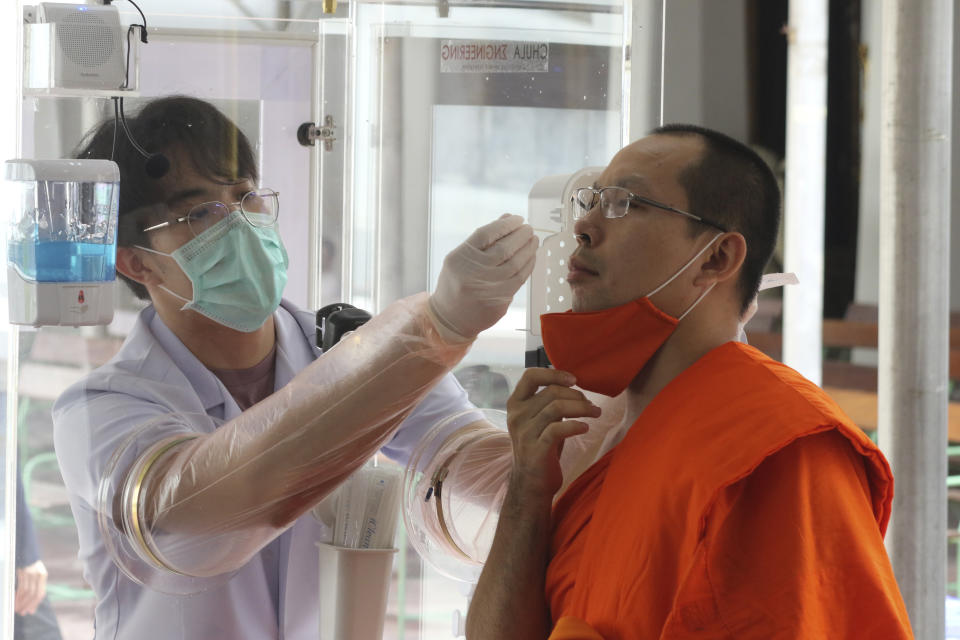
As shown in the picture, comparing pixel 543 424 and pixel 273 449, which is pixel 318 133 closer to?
pixel 273 449

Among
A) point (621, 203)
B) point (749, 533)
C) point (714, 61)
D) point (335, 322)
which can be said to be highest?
point (714, 61)

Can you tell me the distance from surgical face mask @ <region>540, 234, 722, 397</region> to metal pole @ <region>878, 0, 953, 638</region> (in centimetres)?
121

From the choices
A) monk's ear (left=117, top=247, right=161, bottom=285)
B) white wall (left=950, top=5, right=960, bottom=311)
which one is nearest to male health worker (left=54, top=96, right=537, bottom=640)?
monk's ear (left=117, top=247, right=161, bottom=285)

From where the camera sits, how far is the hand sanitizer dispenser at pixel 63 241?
1573 mm

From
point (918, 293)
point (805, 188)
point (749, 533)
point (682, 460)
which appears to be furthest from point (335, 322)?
point (805, 188)

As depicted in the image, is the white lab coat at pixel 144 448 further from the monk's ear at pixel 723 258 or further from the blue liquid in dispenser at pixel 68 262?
the monk's ear at pixel 723 258

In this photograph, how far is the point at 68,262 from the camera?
1.57m

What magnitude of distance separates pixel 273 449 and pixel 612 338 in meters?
0.53

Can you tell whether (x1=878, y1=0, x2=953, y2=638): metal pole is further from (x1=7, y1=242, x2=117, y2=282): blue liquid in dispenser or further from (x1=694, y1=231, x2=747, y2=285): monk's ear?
(x1=7, y1=242, x2=117, y2=282): blue liquid in dispenser

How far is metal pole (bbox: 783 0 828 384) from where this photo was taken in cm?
358

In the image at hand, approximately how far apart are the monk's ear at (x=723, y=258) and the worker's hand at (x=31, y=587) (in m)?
1.25

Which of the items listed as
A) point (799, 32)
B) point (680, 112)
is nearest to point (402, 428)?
point (680, 112)

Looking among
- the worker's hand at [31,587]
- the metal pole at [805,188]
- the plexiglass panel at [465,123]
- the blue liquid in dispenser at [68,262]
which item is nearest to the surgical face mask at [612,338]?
the plexiglass panel at [465,123]

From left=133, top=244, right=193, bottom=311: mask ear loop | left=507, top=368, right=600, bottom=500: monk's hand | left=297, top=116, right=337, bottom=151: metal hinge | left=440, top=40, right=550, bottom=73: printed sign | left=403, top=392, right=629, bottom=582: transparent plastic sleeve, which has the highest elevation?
left=440, top=40, right=550, bottom=73: printed sign
